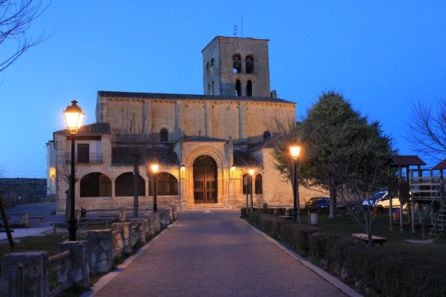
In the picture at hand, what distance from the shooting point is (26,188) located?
3905 inches

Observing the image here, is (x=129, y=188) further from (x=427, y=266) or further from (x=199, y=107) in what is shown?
(x=427, y=266)

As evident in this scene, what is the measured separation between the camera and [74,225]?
465 inches

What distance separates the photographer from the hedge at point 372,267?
6699 millimetres

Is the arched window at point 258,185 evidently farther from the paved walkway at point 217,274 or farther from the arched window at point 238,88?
the paved walkway at point 217,274

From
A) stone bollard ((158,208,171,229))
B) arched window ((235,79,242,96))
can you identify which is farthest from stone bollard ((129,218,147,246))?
arched window ((235,79,242,96))

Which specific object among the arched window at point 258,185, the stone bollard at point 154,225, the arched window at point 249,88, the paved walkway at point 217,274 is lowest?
the paved walkway at point 217,274

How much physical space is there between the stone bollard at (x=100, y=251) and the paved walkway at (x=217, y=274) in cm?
46

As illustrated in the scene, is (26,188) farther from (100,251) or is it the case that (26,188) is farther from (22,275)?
(22,275)

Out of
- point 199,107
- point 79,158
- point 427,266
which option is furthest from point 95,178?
point 427,266

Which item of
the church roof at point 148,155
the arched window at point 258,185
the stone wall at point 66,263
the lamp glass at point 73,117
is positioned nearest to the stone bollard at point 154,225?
the stone wall at point 66,263

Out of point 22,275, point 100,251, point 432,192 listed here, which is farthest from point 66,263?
point 432,192

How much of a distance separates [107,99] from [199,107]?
1037 cm

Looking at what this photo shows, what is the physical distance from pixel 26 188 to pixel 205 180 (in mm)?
55675

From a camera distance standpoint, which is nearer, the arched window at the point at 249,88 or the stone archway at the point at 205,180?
the stone archway at the point at 205,180
